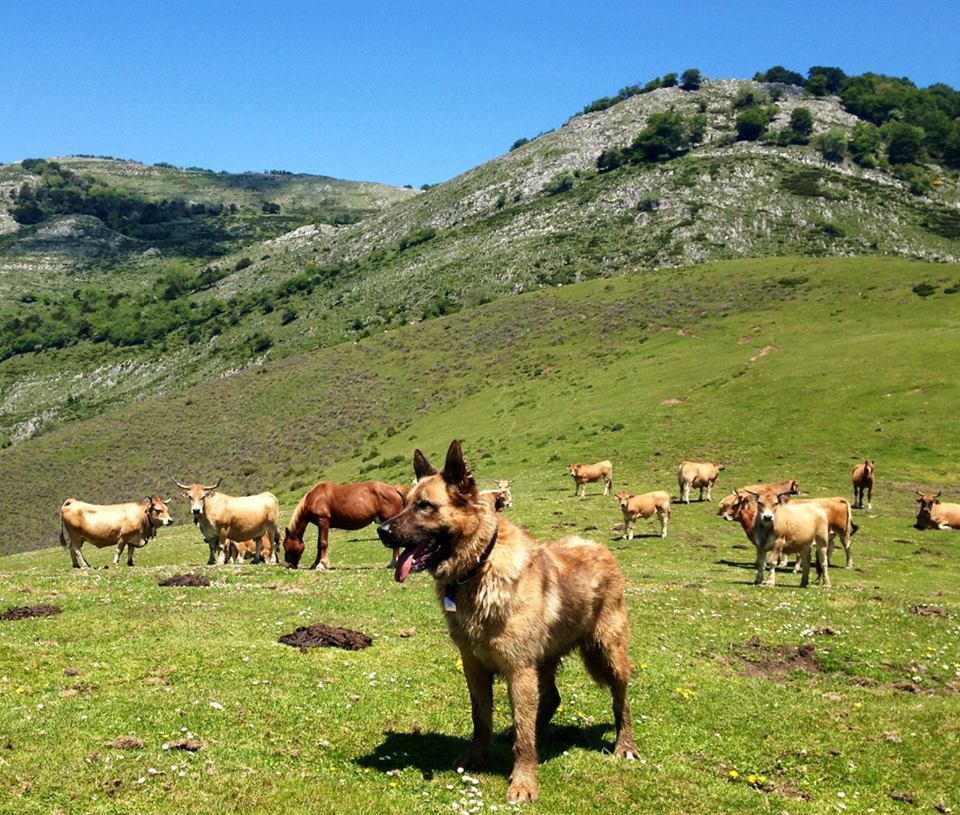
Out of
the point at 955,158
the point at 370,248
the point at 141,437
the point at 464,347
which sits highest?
the point at 955,158

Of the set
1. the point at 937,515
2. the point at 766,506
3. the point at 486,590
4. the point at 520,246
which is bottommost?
the point at 937,515

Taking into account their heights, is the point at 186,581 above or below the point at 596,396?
below

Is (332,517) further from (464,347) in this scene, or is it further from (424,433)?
(464,347)

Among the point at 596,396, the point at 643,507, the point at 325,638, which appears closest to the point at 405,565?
the point at 325,638

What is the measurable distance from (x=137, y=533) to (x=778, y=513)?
22164 mm

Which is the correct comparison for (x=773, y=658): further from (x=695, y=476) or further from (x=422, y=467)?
(x=695, y=476)

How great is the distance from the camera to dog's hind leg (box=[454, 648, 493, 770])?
8797mm

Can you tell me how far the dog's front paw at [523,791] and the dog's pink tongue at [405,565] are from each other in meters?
2.48

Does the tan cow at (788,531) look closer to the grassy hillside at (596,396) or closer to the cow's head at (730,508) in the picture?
the cow's head at (730,508)

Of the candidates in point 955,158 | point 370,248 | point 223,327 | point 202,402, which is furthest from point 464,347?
point 955,158

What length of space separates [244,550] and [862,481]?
1168 inches

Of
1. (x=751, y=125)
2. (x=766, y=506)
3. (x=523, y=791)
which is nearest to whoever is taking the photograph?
(x=523, y=791)

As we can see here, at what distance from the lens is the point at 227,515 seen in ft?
90.9

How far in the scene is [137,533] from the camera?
28.8 meters
